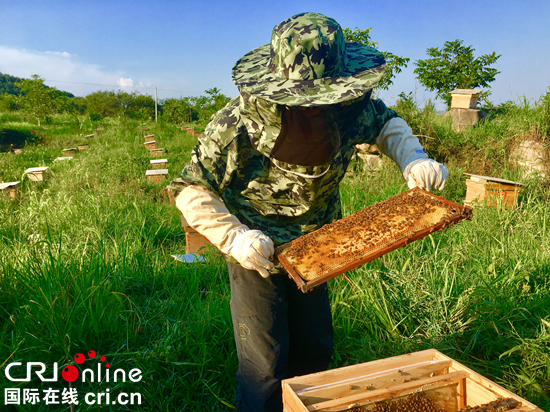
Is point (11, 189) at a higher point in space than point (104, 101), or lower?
lower

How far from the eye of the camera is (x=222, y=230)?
68.9 inches

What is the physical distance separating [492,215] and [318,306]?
311 cm

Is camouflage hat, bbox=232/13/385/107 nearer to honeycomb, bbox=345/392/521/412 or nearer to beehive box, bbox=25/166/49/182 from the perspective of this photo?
honeycomb, bbox=345/392/521/412

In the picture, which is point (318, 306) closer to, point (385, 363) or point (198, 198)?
point (385, 363)

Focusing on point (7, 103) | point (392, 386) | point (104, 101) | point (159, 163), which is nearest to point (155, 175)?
point (159, 163)

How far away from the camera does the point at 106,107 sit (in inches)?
1583

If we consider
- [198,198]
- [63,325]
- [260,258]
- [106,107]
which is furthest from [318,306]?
[106,107]

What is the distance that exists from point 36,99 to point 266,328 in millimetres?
27329

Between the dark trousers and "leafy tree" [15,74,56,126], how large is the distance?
25322mm

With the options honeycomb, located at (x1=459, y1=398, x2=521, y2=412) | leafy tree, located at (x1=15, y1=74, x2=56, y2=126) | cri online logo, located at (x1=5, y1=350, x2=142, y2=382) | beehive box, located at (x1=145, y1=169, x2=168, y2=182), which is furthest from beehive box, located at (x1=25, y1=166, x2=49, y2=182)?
leafy tree, located at (x1=15, y1=74, x2=56, y2=126)

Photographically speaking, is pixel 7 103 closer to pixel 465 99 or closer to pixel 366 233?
pixel 465 99

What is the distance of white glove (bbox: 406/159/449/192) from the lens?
1.87 meters

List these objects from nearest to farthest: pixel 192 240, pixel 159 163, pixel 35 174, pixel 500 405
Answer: pixel 500 405 < pixel 192 240 < pixel 35 174 < pixel 159 163

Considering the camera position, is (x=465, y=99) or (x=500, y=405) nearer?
(x=500, y=405)
